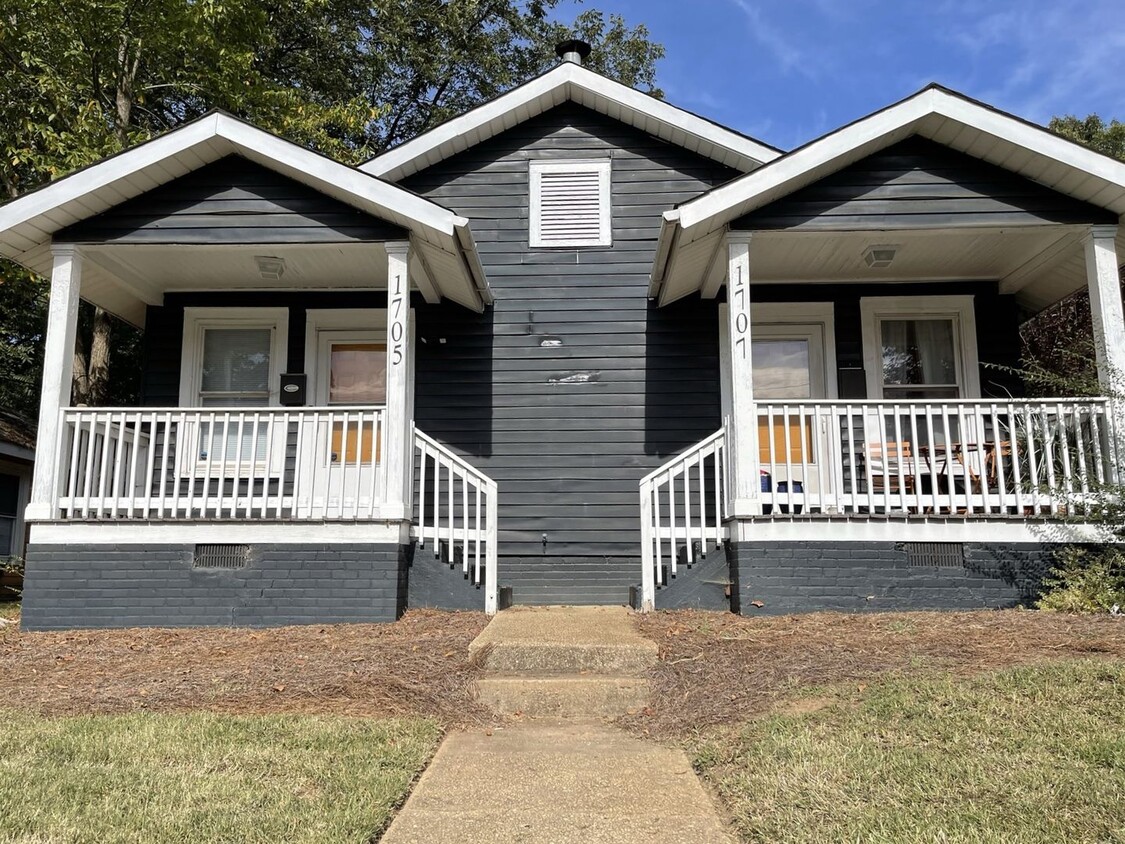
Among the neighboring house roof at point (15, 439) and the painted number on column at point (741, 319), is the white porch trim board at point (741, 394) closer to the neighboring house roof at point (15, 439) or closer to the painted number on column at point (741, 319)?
the painted number on column at point (741, 319)

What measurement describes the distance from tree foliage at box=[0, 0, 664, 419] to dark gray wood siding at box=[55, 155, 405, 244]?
5024mm

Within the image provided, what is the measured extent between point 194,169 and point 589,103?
439 cm

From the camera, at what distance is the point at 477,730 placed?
4781 millimetres

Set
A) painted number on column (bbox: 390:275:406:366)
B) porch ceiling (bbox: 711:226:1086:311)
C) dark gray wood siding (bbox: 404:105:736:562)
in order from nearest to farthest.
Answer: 1. painted number on column (bbox: 390:275:406:366)
2. porch ceiling (bbox: 711:226:1086:311)
3. dark gray wood siding (bbox: 404:105:736:562)

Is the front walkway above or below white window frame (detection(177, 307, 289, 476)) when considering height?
below

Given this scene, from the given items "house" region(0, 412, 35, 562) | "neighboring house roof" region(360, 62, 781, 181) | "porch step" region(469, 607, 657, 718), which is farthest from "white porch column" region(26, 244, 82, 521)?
"house" region(0, 412, 35, 562)

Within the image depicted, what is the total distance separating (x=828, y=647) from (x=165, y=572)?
209 inches

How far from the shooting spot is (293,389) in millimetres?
9570

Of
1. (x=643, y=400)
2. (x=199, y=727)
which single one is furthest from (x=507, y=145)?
(x=199, y=727)

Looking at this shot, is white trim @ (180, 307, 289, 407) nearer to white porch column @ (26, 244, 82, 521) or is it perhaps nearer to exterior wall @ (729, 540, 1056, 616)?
white porch column @ (26, 244, 82, 521)

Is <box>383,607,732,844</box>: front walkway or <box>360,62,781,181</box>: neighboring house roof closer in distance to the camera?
<box>383,607,732,844</box>: front walkway

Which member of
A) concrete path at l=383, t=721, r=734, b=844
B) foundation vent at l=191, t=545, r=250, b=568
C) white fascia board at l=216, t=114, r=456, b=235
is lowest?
concrete path at l=383, t=721, r=734, b=844

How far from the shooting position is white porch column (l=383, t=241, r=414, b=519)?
24.3ft

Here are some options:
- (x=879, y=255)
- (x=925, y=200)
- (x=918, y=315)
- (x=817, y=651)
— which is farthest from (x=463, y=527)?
(x=918, y=315)
